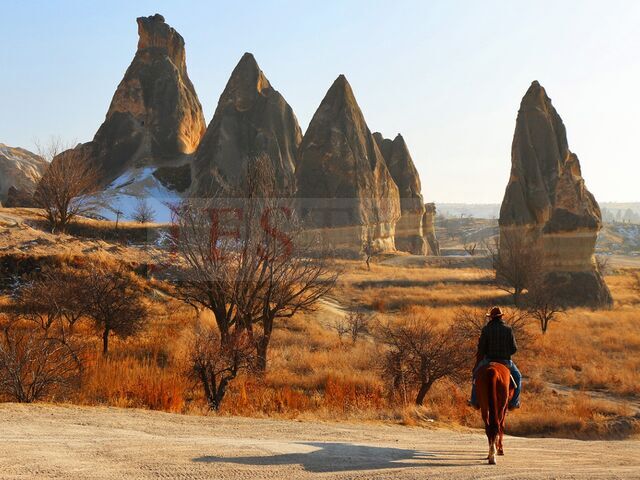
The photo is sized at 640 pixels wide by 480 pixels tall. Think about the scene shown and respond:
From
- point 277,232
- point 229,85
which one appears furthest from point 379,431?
point 229,85

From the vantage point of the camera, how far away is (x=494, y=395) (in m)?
6.56

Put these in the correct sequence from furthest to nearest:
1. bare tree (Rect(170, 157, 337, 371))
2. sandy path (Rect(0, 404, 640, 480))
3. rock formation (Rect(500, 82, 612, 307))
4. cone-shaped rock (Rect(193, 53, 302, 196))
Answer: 1. cone-shaped rock (Rect(193, 53, 302, 196))
2. rock formation (Rect(500, 82, 612, 307))
3. bare tree (Rect(170, 157, 337, 371))
4. sandy path (Rect(0, 404, 640, 480))

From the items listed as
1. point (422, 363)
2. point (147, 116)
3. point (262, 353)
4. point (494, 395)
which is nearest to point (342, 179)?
point (147, 116)

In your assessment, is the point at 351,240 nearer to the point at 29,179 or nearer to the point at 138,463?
the point at 29,179

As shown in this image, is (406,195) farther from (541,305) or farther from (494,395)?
(494,395)

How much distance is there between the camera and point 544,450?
7.24 metres

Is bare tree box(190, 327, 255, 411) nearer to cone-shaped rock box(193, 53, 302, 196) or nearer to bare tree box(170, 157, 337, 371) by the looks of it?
bare tree box(170, 157, 337, 371)

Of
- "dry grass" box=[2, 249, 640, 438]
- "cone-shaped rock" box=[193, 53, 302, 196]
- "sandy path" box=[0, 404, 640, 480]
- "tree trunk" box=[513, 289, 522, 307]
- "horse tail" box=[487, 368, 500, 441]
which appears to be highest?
"cone-shaped rock" box=[193, 53, 302, 196]

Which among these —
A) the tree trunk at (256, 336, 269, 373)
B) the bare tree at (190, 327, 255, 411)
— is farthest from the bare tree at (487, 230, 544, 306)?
the bare tree at (190, 327, 255, 411)

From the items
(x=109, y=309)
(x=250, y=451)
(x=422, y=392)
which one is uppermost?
(x=109, y=309)

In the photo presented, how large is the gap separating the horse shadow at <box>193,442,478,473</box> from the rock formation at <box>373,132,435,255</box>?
56908 mm

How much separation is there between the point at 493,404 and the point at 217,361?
586 cm

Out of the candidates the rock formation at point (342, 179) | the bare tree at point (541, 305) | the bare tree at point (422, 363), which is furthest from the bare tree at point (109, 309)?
the rock formation at point (342, 179)

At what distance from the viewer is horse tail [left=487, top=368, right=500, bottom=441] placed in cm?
637
